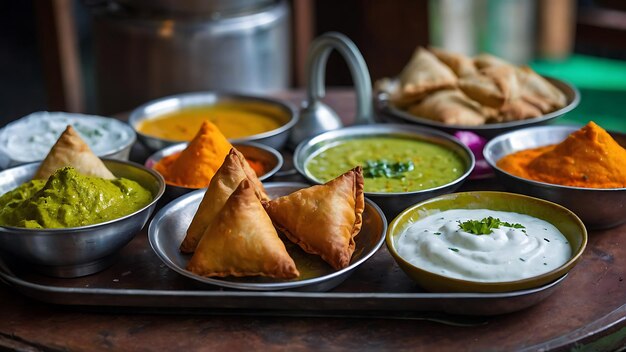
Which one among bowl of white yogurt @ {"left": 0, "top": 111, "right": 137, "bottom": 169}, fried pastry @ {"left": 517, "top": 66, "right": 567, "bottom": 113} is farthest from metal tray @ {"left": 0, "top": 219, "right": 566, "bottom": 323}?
fried pastry @ {"left": 517, "top": 66, "right": 567, "bottom": 113}

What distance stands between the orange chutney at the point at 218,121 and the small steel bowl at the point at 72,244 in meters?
0.83

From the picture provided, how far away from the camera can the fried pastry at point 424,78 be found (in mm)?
3078

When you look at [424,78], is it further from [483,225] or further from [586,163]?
[483,225]

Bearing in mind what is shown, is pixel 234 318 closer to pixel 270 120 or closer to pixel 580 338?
pixel 580 338

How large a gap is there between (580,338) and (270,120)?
1.71m

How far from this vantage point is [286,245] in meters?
2.10

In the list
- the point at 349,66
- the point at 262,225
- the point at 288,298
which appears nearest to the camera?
the point at 288,298

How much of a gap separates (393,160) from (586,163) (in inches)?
25.3

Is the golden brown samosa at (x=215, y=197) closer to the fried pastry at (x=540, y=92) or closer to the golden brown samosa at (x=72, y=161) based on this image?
the golden brown samosa at (x=72, y=161)

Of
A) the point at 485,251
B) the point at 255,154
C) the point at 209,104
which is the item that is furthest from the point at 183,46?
the point at 485,251

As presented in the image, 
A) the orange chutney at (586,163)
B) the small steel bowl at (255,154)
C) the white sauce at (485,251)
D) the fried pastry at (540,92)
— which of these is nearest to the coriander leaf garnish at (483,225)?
the white sauce at (485,251)

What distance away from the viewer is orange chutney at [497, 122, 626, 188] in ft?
7.48

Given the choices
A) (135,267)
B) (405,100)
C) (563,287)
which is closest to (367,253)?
(563,287)

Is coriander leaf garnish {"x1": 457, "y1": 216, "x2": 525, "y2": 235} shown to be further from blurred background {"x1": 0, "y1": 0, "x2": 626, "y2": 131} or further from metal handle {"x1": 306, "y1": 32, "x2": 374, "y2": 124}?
blurred background {"x1": 0, "y1": 0, "x2": 626, "y2": 131}
